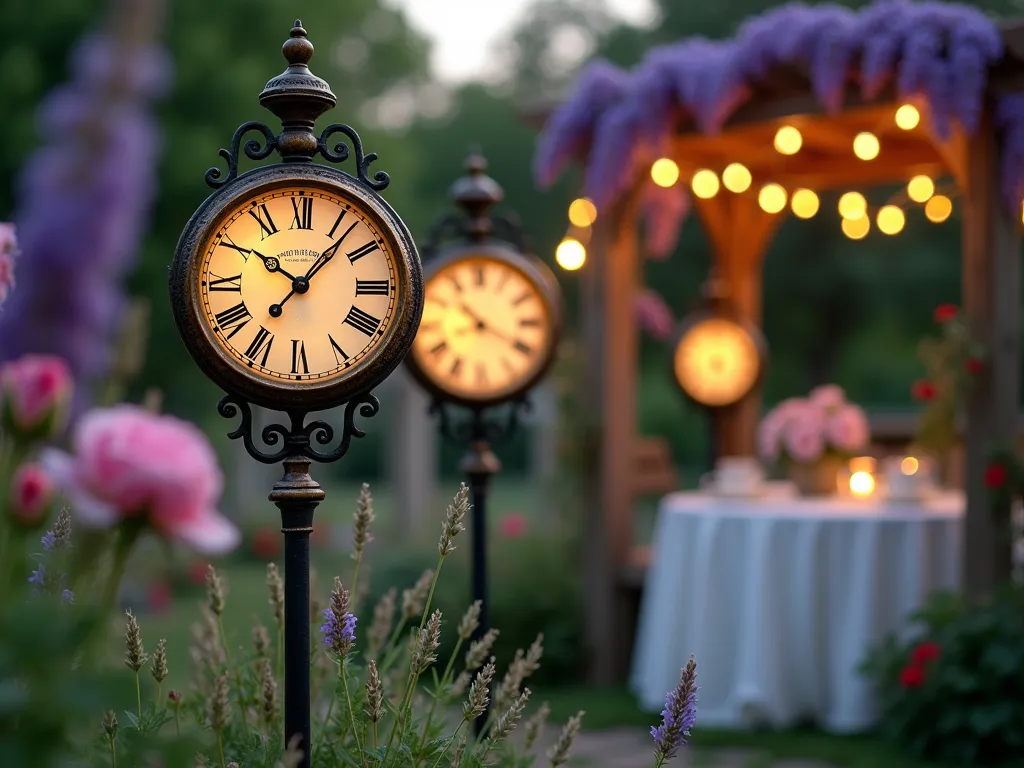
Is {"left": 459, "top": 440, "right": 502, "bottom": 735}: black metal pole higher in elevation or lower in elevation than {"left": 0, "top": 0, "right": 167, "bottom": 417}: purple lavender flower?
lower

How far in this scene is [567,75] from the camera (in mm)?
30969

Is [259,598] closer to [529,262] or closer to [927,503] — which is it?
[927,503]

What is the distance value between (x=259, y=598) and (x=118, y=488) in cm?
944

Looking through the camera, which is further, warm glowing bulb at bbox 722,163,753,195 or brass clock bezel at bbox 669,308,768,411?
brass clock bezel at bbox 669,308,768,411

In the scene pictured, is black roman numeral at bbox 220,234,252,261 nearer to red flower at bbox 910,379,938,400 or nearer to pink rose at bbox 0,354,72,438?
pink rose at bbox 0,354,72,438

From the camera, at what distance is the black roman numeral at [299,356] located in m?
2.46

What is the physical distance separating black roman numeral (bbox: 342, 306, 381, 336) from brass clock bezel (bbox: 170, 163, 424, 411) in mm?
A: 35

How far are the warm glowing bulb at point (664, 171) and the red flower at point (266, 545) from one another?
7.49 metres

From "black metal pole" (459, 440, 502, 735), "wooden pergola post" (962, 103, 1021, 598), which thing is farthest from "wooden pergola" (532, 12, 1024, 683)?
"black metal pole" (459, 440, 502, 735)

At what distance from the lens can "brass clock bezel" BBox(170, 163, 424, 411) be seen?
2396mm

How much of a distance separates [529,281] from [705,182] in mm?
3926

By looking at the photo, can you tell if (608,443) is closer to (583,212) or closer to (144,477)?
(583,212)

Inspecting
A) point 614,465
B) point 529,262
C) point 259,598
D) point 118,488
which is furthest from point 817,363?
point 118,488

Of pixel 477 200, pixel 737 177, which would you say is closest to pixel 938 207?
pixel 737 177
